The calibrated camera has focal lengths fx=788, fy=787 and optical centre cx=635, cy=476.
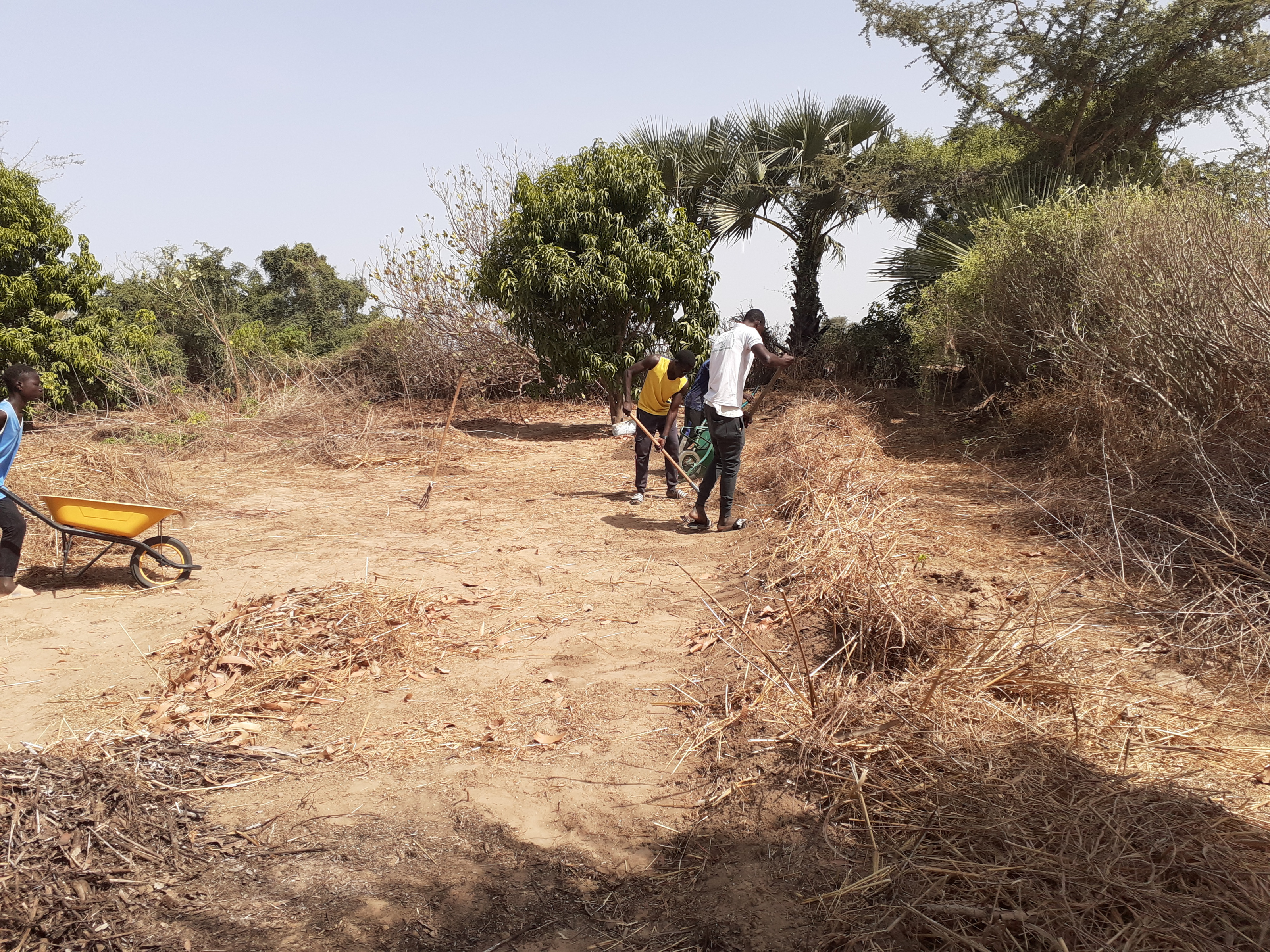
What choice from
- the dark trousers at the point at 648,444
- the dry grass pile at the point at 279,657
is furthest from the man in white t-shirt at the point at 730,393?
the dry grass pile at the point at 279,657

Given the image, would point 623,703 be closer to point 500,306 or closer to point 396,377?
point 500,306

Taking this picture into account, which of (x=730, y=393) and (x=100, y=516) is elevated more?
(x=730, y=393)

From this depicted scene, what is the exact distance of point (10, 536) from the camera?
513 centimetres

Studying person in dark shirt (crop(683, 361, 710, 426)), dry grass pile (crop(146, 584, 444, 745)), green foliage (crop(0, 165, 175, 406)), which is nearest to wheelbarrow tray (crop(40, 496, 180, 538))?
dry grass pile (crop(146, 584, 444, 745))

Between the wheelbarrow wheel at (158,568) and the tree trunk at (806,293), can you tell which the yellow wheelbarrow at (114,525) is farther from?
the tree trunk at (806,293)

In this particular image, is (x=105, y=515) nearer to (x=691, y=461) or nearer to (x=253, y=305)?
(x=691, y=461)

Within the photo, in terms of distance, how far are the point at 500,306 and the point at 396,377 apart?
5315mm

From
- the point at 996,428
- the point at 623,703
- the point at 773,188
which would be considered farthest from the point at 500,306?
the point at 623,703

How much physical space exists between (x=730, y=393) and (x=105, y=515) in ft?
14.7

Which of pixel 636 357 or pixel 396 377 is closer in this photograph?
pixel 636 357

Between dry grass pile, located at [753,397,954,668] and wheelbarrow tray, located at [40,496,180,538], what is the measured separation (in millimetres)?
4112

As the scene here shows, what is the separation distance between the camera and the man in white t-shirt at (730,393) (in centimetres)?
632

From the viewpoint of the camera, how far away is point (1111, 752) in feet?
9.60

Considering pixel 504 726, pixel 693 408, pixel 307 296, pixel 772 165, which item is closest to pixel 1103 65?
pixel 772 165
